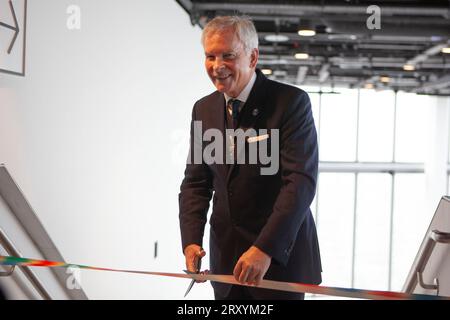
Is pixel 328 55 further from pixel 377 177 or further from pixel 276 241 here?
pixel 276 241

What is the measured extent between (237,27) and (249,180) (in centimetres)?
53

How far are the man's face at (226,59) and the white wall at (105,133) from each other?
3.58 feet

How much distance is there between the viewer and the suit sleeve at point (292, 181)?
6.32ft

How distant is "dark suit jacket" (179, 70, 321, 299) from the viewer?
1958 millimetres

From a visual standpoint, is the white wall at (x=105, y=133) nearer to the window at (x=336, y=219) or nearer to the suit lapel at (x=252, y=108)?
the suit lapel at (x=252, y=108)

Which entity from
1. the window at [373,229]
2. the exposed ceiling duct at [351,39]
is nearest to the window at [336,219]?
the window at [373,229]

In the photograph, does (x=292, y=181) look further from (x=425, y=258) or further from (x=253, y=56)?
(x=425, y=258)

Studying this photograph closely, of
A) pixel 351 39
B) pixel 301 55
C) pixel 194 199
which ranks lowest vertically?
pixel 194 199

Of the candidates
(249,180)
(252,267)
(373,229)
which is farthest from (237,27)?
(373,229)

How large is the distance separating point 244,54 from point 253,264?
70 centimetres

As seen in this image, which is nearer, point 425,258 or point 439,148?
point 425,258

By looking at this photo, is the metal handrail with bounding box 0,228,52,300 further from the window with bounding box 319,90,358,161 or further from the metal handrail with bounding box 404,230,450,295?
the window with bounding box 319,90,358,161

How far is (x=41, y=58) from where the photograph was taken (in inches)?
116

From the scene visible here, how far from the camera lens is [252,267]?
1.89 meters
